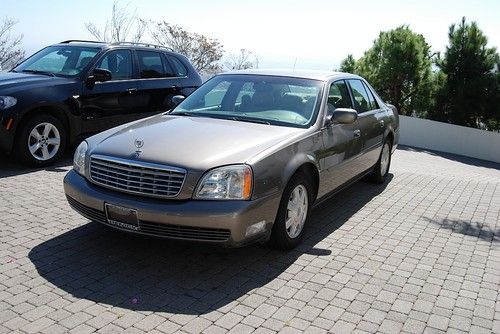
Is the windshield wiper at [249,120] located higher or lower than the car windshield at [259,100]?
lower

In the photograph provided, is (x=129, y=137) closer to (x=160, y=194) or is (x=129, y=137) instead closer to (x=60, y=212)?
(x=160, y=194)

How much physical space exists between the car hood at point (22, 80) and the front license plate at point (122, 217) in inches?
144

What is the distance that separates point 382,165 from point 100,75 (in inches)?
176

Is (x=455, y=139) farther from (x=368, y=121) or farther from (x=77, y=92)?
(x=77, y=92)

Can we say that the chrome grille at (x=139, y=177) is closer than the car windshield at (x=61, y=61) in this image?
Yes

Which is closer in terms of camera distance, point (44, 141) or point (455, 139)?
point (44, 141)

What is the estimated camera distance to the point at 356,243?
200 inches

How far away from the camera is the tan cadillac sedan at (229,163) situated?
154 inches

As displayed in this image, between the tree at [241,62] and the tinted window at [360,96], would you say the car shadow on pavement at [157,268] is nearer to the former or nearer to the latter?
the tinted window at [360,96]

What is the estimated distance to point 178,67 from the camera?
9266mm

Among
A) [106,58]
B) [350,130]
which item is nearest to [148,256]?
[350,130]

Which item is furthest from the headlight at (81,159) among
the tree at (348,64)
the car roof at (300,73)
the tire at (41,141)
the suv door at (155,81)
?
the tree at (348,64)

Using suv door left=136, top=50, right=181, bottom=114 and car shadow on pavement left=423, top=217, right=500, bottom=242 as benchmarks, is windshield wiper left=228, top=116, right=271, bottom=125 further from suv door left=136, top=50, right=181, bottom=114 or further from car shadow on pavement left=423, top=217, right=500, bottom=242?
suv door left=136, top=50, right=181, bottom=114

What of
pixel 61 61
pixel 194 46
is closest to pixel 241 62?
pixel 194 46
